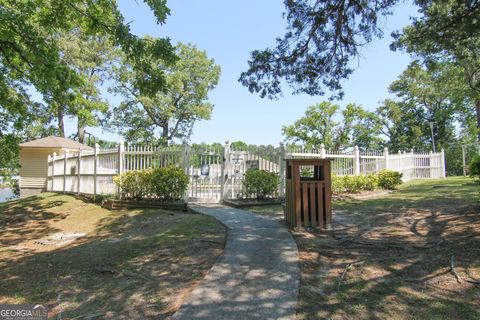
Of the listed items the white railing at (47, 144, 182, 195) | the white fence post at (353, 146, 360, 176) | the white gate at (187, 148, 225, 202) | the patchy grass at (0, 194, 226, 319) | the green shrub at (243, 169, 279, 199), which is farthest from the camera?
the white fence post at (353, 146, 360, 176)

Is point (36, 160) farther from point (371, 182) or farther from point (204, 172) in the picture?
point (371, 182)

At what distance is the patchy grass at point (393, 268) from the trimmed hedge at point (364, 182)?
612 cm

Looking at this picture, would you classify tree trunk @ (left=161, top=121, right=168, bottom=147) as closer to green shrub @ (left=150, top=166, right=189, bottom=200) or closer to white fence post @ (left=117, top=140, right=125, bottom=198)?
white fence post @ (left=117, top=140, right=125, bottom=198)

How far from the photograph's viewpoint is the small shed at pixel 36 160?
2473 cm

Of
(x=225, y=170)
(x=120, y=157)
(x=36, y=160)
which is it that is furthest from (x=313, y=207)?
(x=36, y=160)

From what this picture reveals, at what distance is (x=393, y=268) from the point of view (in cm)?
462

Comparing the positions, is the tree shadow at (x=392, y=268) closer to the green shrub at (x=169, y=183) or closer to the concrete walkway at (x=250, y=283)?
the concrete walkway at (x=250, y=283)

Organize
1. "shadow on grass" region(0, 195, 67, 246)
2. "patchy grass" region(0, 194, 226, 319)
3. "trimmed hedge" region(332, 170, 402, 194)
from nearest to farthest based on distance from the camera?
"patchy grass" region(0, 194, 226, 319) < "shadow on grass" region(0, 195, 67, 246) < "trimmed hedge" region(332, 170, 402, 194)

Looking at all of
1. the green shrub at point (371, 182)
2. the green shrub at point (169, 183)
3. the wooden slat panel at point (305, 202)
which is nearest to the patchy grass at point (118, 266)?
the green shrub at point (169, 183)

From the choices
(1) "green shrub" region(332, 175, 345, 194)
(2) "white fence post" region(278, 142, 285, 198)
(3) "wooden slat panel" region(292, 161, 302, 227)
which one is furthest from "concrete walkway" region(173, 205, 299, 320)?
(1) "green shrub" region(332, 175, 345, 194)

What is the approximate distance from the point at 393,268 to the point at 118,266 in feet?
13.3

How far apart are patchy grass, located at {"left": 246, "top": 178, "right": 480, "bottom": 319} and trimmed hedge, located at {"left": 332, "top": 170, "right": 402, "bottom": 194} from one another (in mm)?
6117

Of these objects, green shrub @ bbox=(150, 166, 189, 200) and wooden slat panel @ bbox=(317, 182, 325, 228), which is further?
green shrub @ bbox=(150, 166, 189, 200)

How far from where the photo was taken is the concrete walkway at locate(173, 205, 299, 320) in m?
3.48
